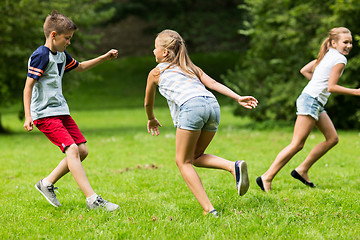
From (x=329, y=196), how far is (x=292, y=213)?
34.4 inches

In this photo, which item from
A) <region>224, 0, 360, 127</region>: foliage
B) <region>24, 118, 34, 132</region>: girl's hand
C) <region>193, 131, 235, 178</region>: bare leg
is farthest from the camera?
<region>224, 0, 360, 127</region>: foliage

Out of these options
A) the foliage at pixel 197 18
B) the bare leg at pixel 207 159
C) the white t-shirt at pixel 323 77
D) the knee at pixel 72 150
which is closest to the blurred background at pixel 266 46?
the white t-shirt at pixel 323 77

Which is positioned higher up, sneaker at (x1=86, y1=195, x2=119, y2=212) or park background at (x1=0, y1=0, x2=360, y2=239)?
sneaker at (x1=86, y1=195, x2=119, y2=212)

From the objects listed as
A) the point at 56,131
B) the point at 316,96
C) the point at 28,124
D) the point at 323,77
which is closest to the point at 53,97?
the point at 56,131

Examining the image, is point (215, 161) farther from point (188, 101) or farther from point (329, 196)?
point (329, 196)

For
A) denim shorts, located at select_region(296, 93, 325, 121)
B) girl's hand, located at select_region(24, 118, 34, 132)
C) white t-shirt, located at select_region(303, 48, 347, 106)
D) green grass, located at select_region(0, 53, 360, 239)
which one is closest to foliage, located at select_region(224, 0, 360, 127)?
green grass, located at select_region(0, 53, 360, 239)

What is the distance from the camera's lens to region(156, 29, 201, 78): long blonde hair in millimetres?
4430

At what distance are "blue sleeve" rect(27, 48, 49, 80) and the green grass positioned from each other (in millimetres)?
1379

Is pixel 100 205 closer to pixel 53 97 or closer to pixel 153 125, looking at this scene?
pixel 153 125

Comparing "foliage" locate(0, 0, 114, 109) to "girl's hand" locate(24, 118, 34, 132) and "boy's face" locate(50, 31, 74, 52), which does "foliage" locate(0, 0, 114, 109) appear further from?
"girl's hand" locate(24, 118, 34, 132)

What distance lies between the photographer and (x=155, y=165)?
→ 25.8 feet

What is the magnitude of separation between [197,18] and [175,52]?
1063 inches

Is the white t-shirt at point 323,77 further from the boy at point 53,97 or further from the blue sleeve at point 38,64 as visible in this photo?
the blue sleeve at point 38,64

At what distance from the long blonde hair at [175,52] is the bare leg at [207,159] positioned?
2.06 ft
